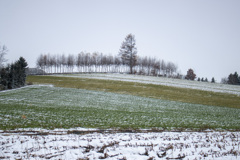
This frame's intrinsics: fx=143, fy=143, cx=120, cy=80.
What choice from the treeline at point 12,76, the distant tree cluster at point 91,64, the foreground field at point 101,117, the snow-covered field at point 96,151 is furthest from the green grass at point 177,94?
the distant tree cluster at point 91,64

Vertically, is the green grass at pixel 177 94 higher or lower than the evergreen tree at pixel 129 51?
lower

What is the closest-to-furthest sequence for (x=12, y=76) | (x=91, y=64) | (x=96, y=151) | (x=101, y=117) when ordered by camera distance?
(x=96, y=151) < (x=101, y=117) < (x=12, y=76) < (x=91, y=64)

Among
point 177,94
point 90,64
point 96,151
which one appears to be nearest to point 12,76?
point 96,151

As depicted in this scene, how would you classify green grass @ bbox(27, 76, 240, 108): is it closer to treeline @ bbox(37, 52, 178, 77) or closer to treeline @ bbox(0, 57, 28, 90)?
treeline @ bbox(0, 57, 28, 90)

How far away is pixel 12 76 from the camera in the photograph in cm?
4112

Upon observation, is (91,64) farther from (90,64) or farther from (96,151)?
(96,151)

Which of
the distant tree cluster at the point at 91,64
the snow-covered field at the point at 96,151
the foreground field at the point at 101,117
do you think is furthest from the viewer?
the distant tree cluster at the point at 91,64

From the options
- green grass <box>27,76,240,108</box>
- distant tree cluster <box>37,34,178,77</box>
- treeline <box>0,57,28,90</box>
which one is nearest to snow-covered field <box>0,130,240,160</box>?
green grass <box>27,76,240,108</box>

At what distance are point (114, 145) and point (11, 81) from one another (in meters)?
45.9

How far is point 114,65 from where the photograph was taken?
4840 inches

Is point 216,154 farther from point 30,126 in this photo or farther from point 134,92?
point 134,92

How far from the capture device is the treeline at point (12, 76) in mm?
40719

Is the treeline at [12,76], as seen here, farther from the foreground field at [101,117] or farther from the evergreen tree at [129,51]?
the evergreen tree at [129,51]

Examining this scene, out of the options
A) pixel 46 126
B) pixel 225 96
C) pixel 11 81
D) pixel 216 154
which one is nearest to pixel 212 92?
pixel 225 96
